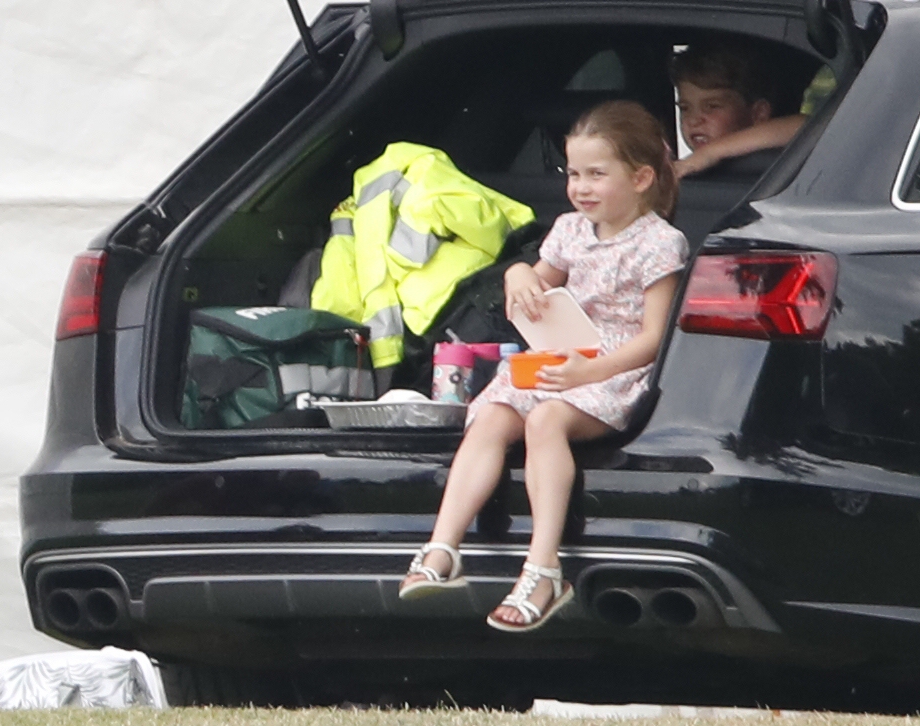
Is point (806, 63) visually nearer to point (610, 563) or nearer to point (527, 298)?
point (527, 298)

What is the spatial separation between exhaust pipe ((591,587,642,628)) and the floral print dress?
33cm

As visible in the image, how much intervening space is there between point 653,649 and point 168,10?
371 cm

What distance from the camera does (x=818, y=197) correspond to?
3.84 meters

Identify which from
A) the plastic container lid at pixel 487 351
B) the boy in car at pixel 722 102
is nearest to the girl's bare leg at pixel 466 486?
the plastic container lid at pixel 487 351

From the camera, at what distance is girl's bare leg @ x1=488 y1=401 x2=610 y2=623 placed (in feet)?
12.4

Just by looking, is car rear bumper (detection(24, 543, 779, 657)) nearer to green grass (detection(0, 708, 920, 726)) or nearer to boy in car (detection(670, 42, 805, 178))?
green grass (detection(0, 708, 920, 726))

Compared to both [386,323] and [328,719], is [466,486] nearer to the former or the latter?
[328,719]

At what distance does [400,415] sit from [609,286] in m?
0.46

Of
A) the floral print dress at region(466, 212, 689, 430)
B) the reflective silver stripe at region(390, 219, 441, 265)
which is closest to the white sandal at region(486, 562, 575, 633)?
the floral print dress at region(466, 212, 689, 430)

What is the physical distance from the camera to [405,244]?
483 cm

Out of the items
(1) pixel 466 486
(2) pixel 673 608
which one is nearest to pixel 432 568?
(1) pixel 466 486

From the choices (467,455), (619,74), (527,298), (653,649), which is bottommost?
(653,649)

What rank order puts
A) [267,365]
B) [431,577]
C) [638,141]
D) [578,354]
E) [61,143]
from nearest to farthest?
[431,577] → [578,354] → [638,141] → [267,365] → [61,143]

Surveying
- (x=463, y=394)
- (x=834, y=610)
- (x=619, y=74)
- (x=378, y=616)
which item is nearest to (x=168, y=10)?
(x=619, y=74)
